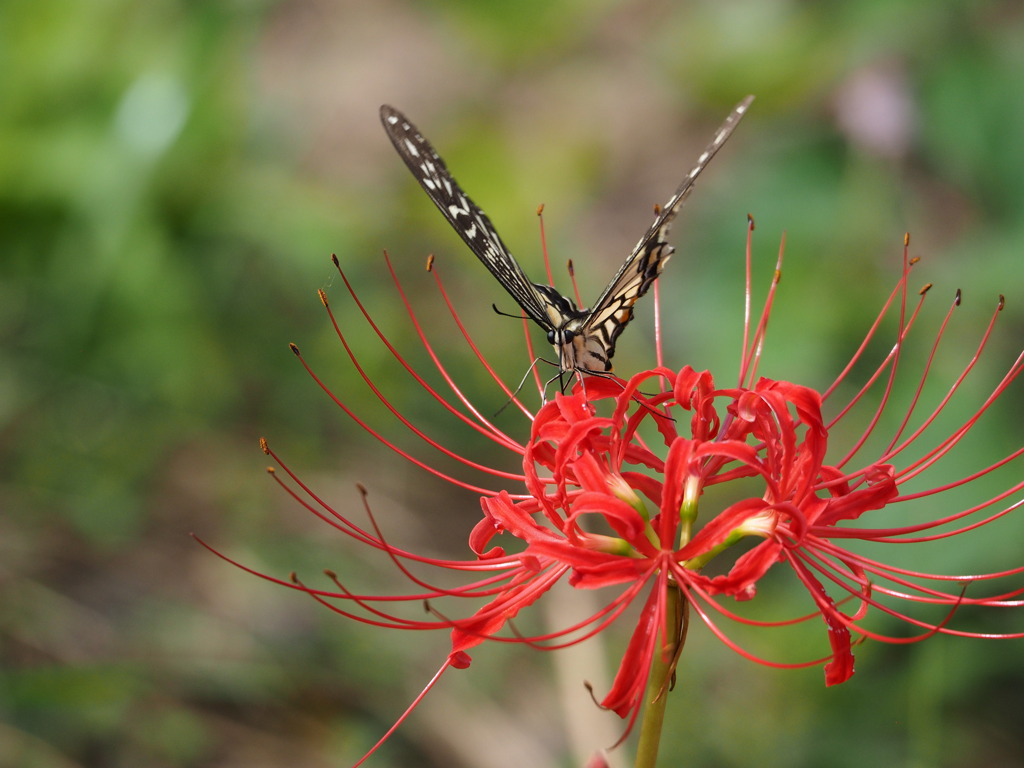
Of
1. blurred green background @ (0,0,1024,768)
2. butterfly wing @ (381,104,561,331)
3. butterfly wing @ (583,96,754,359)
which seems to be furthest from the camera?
blurred green background @ (0,0,1024,768)

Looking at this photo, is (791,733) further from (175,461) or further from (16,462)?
(16,462)

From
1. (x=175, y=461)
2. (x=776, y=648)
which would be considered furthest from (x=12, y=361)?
(x=776, y=648)

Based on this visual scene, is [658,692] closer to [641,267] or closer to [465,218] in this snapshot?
[641,267]

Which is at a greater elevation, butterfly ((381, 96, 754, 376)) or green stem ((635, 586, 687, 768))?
butterfly ((381, 96, 754, 376))

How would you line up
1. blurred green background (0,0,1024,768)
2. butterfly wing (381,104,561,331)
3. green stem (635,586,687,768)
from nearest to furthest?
green stem (635,586,687,768), butterfly wing (381,104,561,331), blurred green background (0,0,1024,768)

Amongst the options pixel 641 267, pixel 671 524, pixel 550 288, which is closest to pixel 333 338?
pixel 550 288

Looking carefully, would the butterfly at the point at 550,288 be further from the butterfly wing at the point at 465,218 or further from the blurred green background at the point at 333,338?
the blurred green background at the point at 333,338

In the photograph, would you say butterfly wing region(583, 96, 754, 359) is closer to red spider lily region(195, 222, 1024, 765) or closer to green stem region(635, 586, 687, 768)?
red spider lily region(195, 222, 1024, 765)

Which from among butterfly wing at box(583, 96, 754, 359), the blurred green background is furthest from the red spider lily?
the blurred green background
